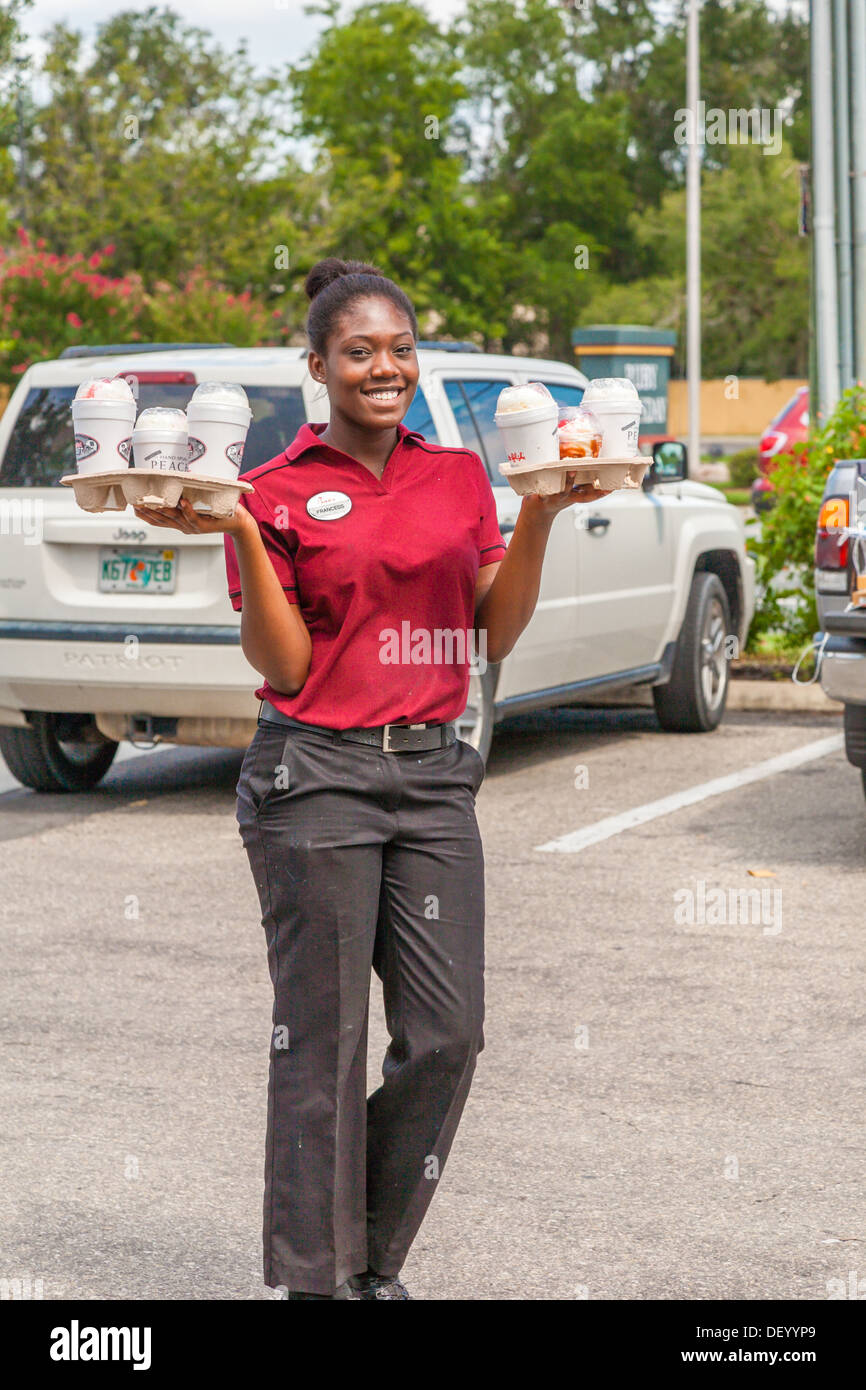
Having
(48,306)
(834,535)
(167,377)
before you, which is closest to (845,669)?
(834,535)

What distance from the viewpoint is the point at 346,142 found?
5322cm

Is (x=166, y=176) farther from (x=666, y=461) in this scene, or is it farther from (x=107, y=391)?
(x=107, y=391)

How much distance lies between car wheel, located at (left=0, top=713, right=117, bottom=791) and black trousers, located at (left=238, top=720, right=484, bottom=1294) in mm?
5528

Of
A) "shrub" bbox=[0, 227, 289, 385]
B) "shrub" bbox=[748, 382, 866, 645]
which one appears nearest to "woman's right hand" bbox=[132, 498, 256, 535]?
"shrub" bbox=[748, 382, 866, 645]

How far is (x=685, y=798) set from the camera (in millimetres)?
8625

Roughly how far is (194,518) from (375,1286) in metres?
1.40

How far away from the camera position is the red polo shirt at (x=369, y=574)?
3.14m

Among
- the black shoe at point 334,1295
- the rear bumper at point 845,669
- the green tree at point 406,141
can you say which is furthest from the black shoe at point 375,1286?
the green tree at point 406,141

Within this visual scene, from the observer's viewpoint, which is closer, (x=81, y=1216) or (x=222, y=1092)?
(x=81, y=1216)

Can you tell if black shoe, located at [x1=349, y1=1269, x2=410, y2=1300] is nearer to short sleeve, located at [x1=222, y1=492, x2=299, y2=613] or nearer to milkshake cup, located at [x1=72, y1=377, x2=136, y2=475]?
short sleeve, located at [x1=222, y1=492, x2=299, y2=613]

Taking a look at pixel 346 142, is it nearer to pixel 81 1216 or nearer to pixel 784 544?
pixel 784 544

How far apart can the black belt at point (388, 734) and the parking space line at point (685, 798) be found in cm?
434

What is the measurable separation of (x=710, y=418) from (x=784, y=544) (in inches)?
2144

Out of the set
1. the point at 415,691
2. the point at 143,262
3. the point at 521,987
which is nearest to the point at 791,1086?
the point at 521,987
